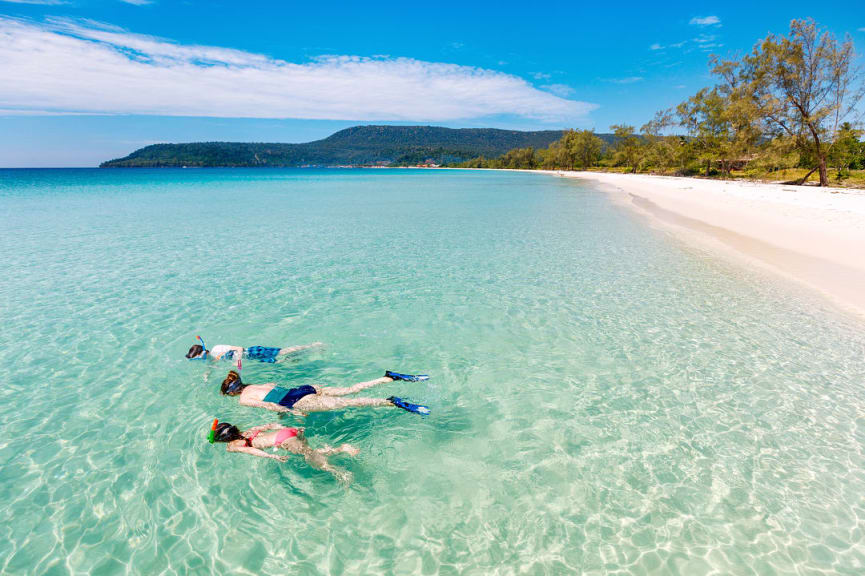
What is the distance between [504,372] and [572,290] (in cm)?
565

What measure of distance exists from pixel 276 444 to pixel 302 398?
0.99m

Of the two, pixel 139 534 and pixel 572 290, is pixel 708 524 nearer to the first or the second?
pixel 139 534

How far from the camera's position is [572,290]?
12.5 meters

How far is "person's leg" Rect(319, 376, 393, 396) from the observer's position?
6.83 metres

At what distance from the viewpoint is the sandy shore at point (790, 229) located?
1333cm

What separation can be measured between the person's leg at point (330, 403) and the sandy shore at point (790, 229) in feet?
41.7

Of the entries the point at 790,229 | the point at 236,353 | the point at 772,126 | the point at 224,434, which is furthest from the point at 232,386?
the point at 772,126

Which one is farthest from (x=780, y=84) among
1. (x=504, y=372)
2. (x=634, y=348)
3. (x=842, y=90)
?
(x=504, y=372)

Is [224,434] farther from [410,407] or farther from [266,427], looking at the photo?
[410,407]

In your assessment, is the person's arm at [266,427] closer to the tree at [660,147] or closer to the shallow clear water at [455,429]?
the shallow clear water at [455,429]

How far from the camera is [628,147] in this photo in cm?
11012

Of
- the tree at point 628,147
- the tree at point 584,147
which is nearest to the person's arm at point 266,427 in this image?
the tree at point 628,147

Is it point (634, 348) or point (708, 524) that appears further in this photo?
point (634, 348)

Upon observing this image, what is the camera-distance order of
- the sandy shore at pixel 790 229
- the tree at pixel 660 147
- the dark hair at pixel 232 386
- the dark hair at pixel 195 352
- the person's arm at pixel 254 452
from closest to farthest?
the person's arm at pixel 254 452 < the dark hair at pixel 232 386 < the dark hair at pixel 195 352 < the sandy shore at pixel 790 229 < the tree at pixel 660 147
